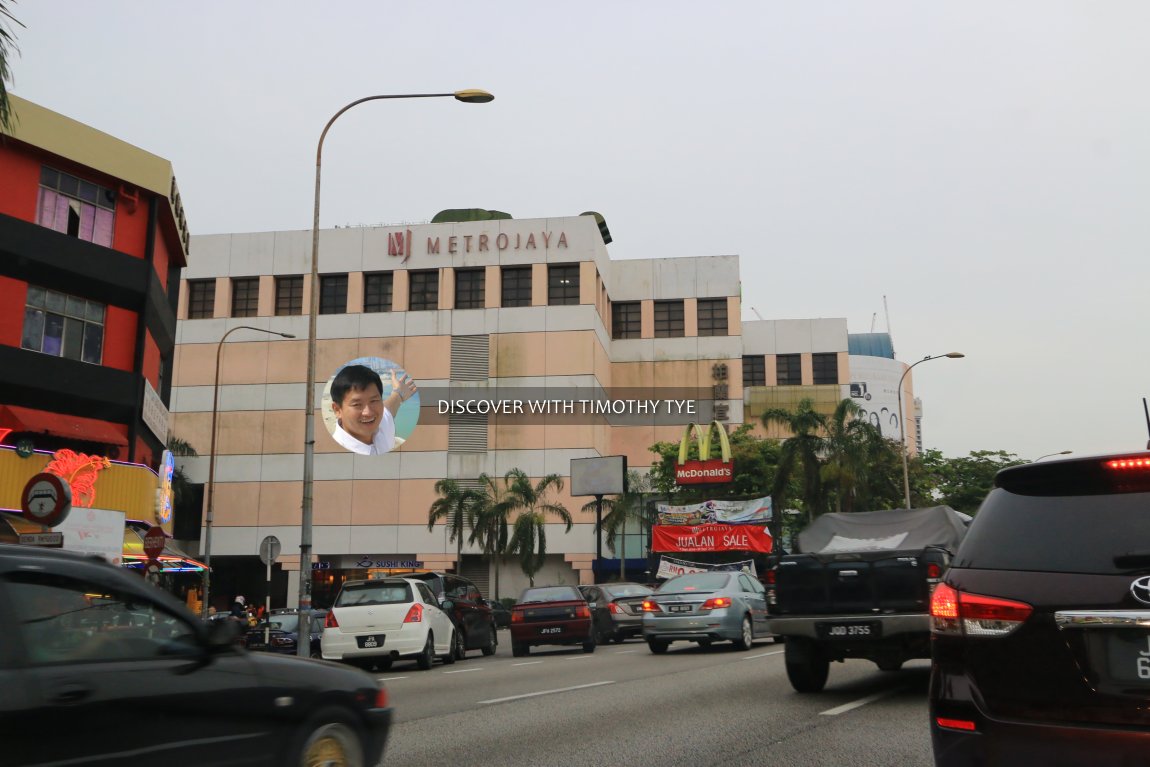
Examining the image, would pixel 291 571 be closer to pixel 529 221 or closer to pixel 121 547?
pixel 529 221

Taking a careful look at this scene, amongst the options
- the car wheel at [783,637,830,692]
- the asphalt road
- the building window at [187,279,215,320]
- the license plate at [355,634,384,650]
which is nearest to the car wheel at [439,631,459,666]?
the license plate at [355,634,384,650]

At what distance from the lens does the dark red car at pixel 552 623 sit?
78.5 ft

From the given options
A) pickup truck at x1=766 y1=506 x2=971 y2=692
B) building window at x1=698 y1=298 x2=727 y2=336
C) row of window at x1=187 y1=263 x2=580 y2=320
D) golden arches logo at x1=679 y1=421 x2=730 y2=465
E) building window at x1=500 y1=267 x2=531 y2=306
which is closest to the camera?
pickup truck at x1=766 y1=506 x2=971 y2=692

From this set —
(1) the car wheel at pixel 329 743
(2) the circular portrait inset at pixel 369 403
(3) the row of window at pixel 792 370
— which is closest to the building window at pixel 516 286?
(2) the circular portrait inset at pixel 369 403

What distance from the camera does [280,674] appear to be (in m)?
5.49

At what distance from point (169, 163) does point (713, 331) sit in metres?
43.0

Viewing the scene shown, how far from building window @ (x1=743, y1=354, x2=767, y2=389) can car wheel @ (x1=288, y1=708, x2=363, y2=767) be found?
2795 inches

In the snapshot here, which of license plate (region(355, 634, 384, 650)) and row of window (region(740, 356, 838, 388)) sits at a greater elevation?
row of window (region(740, 356, 838, 388))

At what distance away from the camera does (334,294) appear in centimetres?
6825

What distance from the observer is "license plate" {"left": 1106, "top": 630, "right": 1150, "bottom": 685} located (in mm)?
4027

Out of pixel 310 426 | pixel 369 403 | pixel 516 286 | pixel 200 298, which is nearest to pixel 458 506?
pixel 369 403

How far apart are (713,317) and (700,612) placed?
52311mm

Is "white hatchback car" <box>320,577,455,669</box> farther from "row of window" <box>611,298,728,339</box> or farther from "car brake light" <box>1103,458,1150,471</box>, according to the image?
"row of window" <box>611,298,728,339</box>

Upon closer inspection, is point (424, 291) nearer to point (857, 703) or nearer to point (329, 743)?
point (857, 703)
